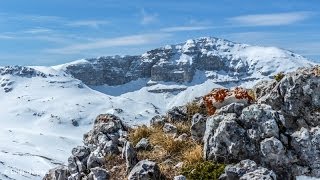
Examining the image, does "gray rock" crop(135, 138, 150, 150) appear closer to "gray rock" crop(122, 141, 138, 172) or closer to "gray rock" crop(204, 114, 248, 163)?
"gray rock" crop(122, 141, 138, 172)

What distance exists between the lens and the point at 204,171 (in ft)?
64.4

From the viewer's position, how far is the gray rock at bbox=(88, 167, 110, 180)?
21.4 m

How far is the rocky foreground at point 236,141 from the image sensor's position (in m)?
19.1

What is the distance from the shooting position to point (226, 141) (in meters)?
19.8

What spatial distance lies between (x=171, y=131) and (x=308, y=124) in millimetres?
6936

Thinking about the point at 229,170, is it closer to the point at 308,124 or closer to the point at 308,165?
the point at 308,165

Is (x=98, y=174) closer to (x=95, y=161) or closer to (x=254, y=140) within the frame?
(x=95, y=161)

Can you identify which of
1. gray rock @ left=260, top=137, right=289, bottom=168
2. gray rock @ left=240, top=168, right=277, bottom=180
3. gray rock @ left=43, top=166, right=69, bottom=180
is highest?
gray rock @ left=260, top=137, right=289, bottom=168

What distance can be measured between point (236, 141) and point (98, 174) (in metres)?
5.95

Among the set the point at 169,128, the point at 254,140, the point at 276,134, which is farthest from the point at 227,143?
the point at 169,128

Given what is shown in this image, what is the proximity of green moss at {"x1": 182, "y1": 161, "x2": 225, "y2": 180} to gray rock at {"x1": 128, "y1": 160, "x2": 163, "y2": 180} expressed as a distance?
3.73 ft

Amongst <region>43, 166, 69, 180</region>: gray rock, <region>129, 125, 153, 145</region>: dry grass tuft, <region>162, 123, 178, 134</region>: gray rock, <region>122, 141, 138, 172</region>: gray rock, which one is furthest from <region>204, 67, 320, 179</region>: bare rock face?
<region>43, 166, 69, 180</region>: gray rock

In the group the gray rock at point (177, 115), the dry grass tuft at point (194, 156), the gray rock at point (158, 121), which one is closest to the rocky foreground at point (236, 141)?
the dry grass tuft at point (194, 156)

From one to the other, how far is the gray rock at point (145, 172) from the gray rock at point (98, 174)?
70.7 inches
